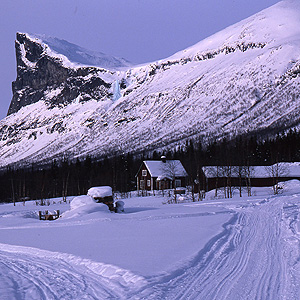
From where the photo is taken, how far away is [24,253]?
42.8 ft

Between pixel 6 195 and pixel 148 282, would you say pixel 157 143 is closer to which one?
pixel 6 195

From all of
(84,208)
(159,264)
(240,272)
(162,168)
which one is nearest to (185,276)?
(159,264)

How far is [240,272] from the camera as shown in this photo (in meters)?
8.42

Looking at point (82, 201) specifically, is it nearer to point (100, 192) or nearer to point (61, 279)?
point (100, 192)

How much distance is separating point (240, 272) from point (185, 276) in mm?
1317

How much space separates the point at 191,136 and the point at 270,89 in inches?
2442

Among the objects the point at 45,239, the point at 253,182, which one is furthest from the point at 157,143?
the point at 45,239

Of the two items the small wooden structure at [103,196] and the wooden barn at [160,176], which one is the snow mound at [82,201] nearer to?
the small wooden structure at [103,196]

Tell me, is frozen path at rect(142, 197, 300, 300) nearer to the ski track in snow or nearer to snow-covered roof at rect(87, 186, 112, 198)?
the ski track in snow

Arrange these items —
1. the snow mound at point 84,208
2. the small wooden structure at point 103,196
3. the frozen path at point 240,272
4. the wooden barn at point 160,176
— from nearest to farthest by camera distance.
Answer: the frozen path at point 240,272 → the snow mound at point 84,208 → the small wooden structure at point 103,196 → the wooden barn at point 160,176

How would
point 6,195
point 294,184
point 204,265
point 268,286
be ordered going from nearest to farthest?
point 268,286, point 204,265, point 294,184, point 6,195

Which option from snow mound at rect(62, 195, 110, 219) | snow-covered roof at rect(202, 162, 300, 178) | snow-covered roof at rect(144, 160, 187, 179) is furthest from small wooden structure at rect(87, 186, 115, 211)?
snow-covered roof at rect(144, 160, 187, 179)

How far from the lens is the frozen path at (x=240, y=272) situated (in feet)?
23.1

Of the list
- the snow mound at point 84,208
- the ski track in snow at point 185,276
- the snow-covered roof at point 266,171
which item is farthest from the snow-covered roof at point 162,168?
the ski track in snow at point 185,276
